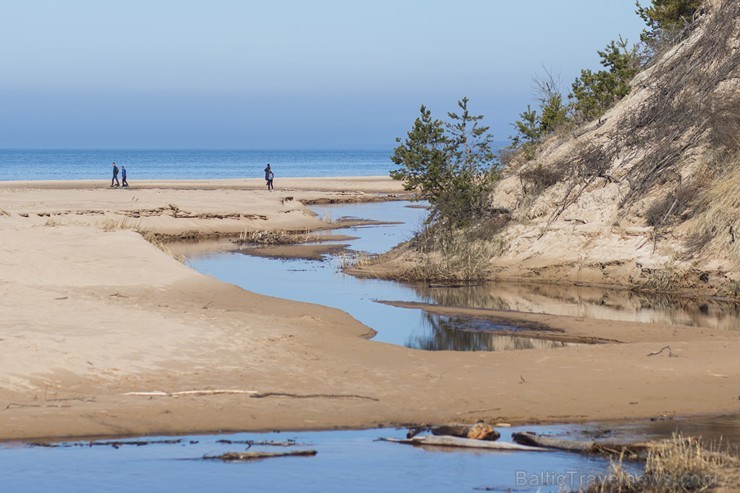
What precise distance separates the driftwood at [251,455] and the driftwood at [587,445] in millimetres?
2094

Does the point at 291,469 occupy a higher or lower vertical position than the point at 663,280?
lower

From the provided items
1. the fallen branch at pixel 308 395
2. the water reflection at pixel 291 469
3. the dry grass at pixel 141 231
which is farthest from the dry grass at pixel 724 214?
the water reflection at pixel 291 469

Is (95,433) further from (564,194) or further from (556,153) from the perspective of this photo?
(556,153)

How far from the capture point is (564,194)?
94.7 feet

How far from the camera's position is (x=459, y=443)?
10766 mm

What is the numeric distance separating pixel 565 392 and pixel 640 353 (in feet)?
8.85

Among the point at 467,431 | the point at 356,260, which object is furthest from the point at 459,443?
the point at 356,260

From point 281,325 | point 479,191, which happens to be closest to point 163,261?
point 281,325

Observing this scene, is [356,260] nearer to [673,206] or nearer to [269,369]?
[673,206]

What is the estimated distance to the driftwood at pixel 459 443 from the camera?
10586 millimetres

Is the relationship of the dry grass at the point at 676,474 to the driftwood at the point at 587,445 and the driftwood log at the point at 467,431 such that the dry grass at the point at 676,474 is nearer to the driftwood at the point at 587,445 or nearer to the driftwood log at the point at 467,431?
the driftwood at the point at 587,445

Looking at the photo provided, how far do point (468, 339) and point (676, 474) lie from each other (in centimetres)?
967

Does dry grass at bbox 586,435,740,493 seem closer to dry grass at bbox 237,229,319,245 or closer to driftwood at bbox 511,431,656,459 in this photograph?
driftwood at bbox 511,431,656,459

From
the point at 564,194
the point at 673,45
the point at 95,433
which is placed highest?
the point at 673,45
